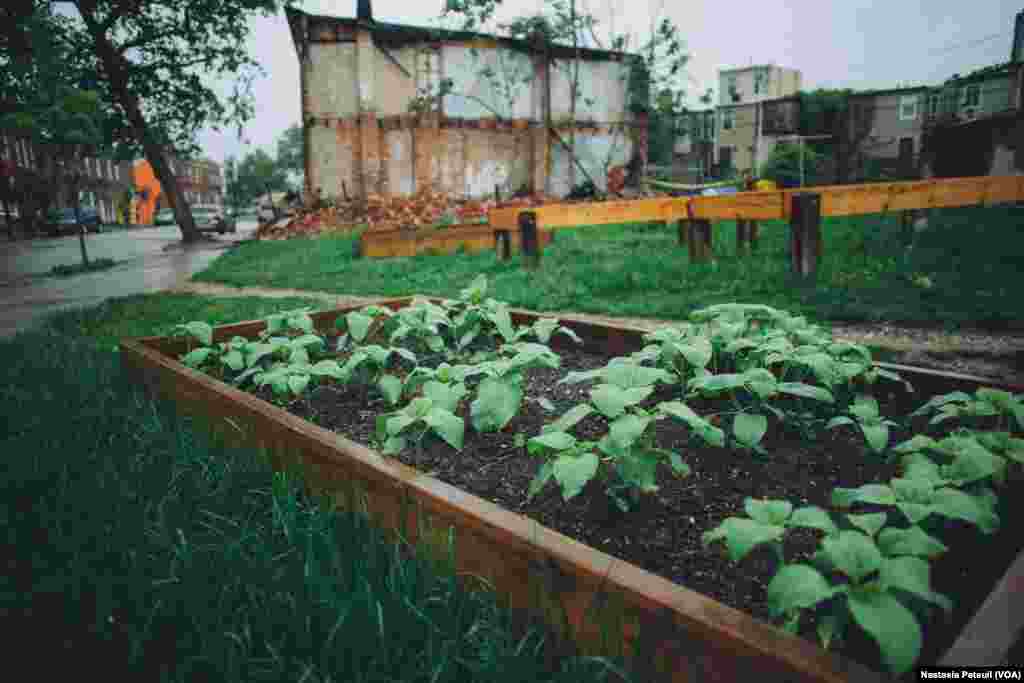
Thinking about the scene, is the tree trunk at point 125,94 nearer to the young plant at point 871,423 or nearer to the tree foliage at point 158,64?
the tree foliage at point 158,64

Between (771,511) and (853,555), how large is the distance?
15 cm

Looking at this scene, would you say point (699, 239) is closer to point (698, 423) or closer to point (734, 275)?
point (734, 275)

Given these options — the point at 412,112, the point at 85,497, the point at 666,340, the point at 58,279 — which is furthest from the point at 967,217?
the point at 58,279

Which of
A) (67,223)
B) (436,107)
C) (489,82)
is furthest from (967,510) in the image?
(67,223)

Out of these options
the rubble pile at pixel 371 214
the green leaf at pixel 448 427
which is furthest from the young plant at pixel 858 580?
the rubble pile at pixel 371 214

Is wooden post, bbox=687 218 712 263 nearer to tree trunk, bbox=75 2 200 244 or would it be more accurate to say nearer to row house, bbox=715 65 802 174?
tree trunk, bbox=75 2 200 244

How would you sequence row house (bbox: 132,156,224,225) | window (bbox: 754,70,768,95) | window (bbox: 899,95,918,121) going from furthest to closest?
row house (bbox: 132,156,224,225)
window (bbox: 754,70,768,95)
window (bbox: 899,95,918,121)

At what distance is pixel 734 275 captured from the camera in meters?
5.19

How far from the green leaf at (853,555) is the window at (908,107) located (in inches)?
1857

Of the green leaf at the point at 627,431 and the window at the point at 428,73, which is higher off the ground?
the window at the point at 428,73

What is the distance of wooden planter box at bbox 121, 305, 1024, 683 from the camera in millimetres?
787

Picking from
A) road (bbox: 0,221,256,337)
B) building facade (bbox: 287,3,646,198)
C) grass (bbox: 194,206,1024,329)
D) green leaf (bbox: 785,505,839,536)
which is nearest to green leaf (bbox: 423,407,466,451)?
green leaf (bbox: 785,505,839,536)

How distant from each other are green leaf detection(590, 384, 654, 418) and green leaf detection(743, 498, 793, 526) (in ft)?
1.25

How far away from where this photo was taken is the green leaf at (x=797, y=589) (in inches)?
31.7
